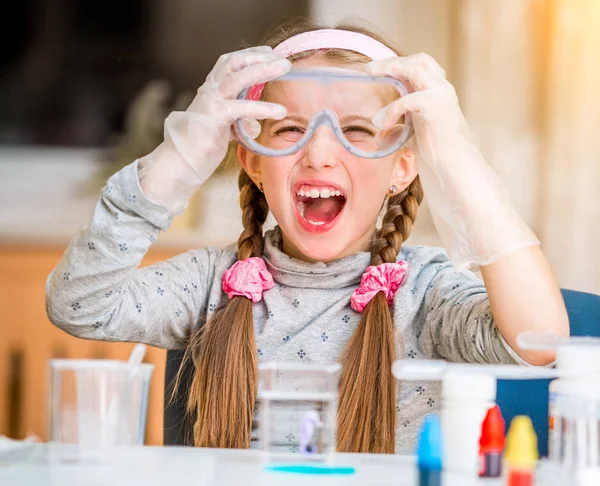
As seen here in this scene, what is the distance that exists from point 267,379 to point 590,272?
6.38 feet

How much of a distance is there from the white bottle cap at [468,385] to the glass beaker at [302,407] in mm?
105

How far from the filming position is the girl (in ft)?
3.49

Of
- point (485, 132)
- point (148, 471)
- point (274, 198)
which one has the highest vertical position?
point (485, 132)

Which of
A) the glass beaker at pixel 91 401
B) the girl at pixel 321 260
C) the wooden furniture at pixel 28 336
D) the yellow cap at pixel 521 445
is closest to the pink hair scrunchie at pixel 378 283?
the girl at pixel 321 260

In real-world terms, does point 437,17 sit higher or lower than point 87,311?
higher

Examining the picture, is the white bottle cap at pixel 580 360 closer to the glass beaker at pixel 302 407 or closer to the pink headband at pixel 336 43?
the glass beaker at pixel 302 407

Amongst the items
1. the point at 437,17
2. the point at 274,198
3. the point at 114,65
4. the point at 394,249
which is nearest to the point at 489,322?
the point at 394,249

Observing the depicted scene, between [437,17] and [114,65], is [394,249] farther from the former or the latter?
[114,65]

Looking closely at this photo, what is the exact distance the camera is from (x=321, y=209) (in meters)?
1.32

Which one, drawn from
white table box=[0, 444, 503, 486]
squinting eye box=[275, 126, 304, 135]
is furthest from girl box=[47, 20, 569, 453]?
white table box=[0, 444, 503, 486]

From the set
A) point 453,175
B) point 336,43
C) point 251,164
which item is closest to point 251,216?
point 251,164

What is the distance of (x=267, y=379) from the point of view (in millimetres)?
814

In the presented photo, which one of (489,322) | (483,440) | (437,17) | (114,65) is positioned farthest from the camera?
(114,65)

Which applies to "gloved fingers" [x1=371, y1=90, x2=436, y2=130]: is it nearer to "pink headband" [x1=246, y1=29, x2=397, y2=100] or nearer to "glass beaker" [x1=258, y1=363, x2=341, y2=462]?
"pink headband" [x1=246, y1=29, x2=397, y2=100]
